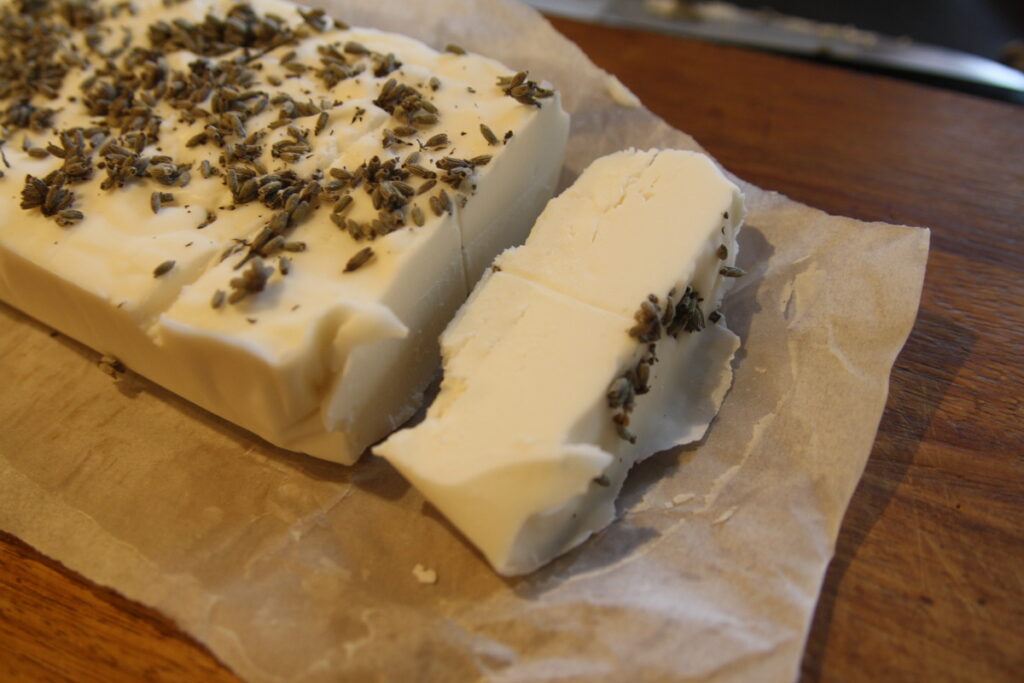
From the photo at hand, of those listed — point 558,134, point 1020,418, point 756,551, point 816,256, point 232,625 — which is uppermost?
point 558,134

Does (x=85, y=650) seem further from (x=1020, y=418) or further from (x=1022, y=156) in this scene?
(x=1022, y=156)

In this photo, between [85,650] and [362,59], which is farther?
[362,59]

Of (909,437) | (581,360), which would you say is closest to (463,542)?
(581,360)

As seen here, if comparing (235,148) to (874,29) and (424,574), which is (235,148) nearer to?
(424,574)

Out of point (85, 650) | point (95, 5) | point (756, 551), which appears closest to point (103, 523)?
point (85, 650)

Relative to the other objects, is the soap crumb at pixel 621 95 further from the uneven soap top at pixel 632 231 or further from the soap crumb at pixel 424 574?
the soap crumb at pixel 424 574

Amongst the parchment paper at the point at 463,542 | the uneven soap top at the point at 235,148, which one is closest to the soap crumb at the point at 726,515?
the parchment paper at the point at 463,542
